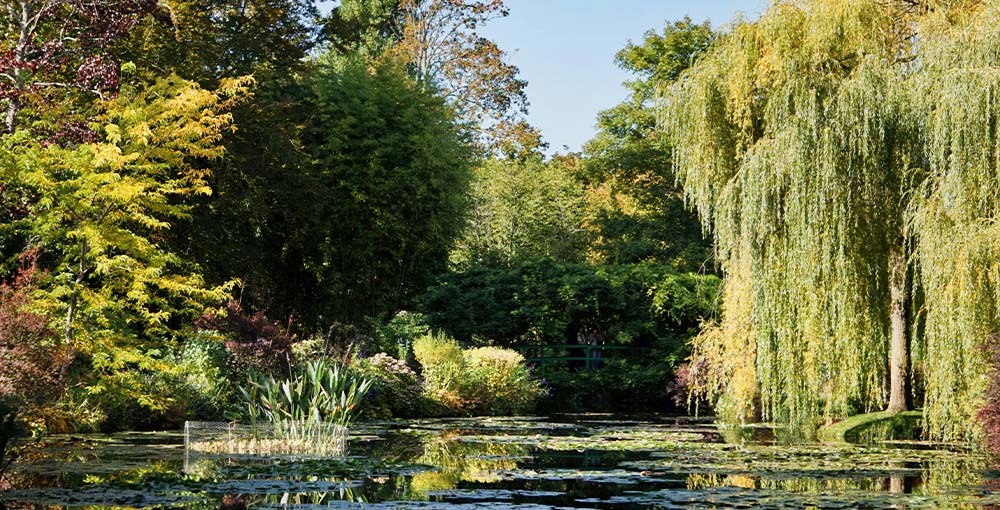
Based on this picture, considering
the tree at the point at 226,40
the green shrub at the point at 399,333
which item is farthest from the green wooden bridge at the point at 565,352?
the tree at the point at 226,40

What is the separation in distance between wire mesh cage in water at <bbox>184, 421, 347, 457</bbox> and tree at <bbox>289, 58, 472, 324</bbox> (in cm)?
1370

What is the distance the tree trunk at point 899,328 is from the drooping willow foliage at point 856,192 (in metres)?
0.04

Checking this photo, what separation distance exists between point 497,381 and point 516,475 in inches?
501

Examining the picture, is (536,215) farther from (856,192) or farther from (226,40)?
(856,192)

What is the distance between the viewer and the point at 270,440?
11.9 meters

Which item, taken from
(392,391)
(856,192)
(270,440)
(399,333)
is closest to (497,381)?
(399,333)

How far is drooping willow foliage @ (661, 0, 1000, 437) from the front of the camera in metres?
12.1

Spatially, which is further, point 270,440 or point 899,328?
point 899,328

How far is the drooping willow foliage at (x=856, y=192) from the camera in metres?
12.1

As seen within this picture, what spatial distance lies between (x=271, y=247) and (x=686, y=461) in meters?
17.4

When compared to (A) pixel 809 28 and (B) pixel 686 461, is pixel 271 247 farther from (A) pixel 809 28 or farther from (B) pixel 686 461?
(B) pixel 686 461

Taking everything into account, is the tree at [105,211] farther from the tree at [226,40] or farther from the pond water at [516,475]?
the tree at [226,40]

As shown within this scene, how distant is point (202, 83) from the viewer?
72.8 ft

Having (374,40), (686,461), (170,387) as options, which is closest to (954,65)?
(686,461)
